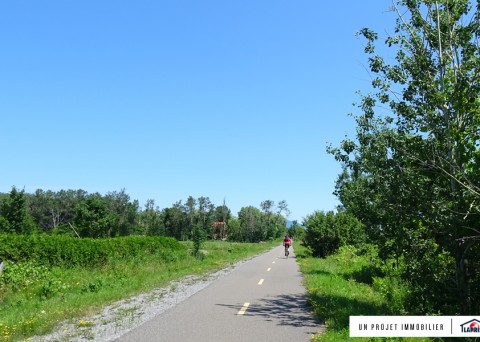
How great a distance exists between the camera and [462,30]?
29.3 ft

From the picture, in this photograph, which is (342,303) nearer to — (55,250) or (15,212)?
(55,250)

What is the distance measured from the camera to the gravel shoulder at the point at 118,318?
761cm

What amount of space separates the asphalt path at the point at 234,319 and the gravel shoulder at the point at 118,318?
302 millimetres

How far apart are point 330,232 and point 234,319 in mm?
26110

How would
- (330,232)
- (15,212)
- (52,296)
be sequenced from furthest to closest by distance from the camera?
(15,212) → (330,232) → (52,296)

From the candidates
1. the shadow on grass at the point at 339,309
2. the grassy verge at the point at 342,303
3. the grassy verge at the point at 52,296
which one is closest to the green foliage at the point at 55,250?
the grassy verge at the point at 52,296

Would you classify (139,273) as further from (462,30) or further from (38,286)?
(462,30)

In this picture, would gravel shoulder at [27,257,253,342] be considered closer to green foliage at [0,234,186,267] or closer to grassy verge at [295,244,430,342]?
grassy verge at [295,244,430,342]

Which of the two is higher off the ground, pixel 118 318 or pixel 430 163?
pixel 430 163

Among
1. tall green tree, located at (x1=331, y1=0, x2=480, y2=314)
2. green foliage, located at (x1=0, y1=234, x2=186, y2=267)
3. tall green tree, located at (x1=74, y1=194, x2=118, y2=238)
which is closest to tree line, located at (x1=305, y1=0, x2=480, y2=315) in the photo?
tall green tree, located at (x1=331, y1=0, x2=480, y2=314)

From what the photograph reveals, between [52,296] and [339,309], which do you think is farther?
[52,296]

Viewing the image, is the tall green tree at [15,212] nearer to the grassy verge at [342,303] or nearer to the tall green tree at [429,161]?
the grassy verge at [342,303]

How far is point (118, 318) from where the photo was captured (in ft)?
30.6

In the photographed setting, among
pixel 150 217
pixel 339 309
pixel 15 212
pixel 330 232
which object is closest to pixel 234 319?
pixel 339 309
